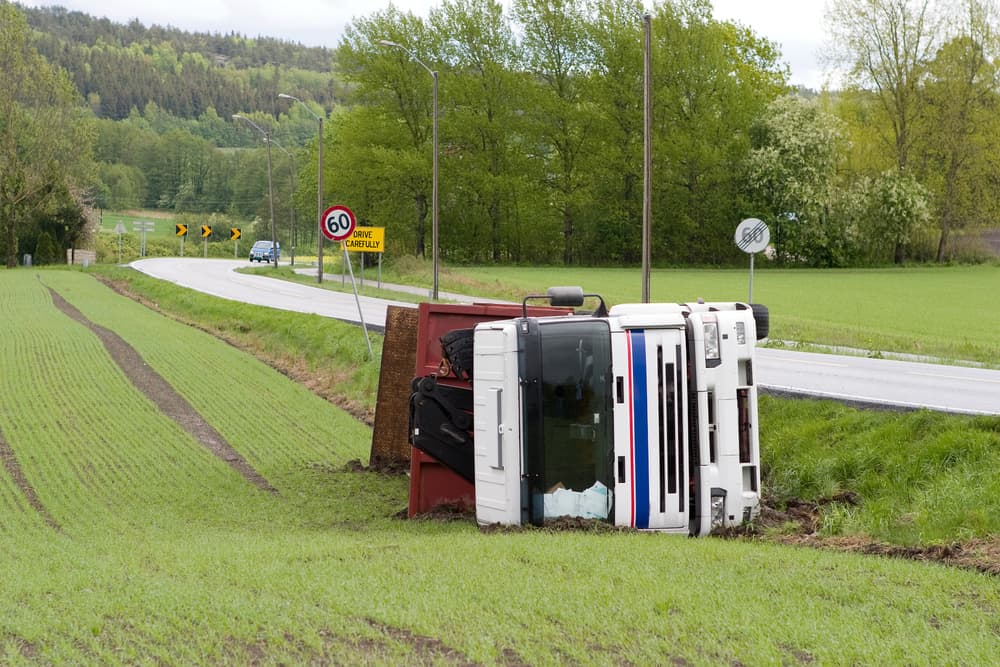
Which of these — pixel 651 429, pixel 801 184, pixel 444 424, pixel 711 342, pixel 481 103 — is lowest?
pixel 444 424

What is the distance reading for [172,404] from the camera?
1864 centimetres

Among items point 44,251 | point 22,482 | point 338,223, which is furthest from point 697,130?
point 22,482

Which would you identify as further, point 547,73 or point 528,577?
point 547,73

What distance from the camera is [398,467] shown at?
14258 mm

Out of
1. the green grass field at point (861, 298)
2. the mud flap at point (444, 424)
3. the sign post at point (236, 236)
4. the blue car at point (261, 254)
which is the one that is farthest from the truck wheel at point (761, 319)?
the blue car at point (261, 254)

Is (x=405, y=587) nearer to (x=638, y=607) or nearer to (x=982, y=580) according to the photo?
(x=638, y=607)

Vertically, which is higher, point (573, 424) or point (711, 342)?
point (711, 342)

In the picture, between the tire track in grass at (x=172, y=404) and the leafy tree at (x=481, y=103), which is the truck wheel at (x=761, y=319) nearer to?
the tire track in grass at (x=172, y=404)

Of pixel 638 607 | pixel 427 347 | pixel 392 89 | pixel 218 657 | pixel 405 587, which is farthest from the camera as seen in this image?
pixel 392 89

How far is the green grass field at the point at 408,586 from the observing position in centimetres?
578

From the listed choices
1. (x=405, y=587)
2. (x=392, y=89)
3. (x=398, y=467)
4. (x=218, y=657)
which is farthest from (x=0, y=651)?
(x=392, y=89)

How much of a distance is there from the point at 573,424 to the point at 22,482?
7.15 m

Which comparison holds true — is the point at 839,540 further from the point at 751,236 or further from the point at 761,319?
the point at 751,236

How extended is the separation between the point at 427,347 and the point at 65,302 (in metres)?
32.6
